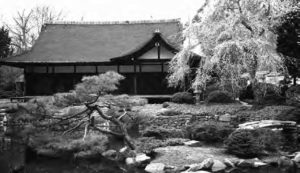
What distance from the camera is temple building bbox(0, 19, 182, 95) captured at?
2098 centimetres

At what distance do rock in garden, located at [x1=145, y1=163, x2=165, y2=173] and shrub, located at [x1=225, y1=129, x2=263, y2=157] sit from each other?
7.60ft

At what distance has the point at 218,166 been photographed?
29.1 ft

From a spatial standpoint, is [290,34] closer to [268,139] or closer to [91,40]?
[268,139]

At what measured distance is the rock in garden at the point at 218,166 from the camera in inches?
346

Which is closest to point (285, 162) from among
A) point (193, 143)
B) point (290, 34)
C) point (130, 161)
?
point (193, 143)

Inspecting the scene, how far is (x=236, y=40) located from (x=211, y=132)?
5.56 m

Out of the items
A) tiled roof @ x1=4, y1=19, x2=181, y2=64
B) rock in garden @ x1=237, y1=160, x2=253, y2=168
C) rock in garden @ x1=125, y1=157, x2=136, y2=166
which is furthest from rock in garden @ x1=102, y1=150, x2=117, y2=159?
tiled roof @ x1=4, y1=19, x2=181, y2=64

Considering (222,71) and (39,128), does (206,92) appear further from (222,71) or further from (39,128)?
(39,128)

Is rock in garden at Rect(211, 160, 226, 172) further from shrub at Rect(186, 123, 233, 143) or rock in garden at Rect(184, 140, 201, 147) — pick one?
shrub at Rect(186, 123, 233, 143)

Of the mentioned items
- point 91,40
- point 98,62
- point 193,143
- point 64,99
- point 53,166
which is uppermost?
point 91,40

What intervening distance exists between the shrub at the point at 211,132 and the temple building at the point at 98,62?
929 centimetres

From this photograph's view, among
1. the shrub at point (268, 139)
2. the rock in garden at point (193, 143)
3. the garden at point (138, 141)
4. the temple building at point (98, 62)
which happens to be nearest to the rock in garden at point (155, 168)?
the garden at point (138, 141)

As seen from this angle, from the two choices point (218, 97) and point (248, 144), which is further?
point (218, 97)

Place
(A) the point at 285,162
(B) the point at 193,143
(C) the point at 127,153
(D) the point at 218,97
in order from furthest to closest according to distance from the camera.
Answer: (D) the point at 218,97
(B) the point at 193,143
(C) the point at 127,153
(A) the point at 285,162
